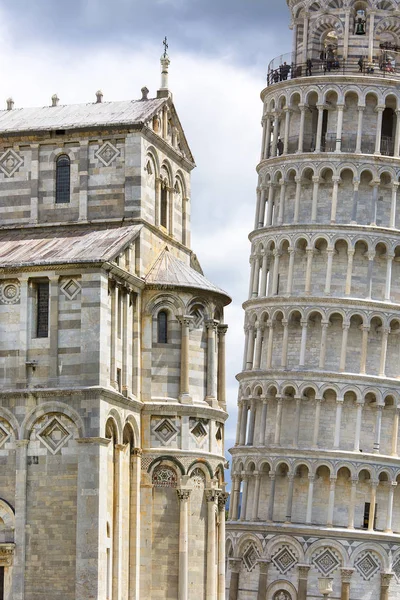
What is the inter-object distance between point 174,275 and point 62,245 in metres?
5.45

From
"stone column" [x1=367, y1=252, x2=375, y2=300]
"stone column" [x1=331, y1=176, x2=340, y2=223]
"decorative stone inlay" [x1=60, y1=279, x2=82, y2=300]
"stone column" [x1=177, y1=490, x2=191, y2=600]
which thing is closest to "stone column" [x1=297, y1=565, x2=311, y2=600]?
"stone column" [x1=367, y1=252, x2=375, y2=300]

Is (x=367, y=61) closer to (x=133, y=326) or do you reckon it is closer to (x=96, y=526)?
(x=133, y=326)

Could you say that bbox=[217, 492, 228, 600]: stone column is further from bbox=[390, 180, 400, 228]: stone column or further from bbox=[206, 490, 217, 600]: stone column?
bbox=[390, 180, 400, 228]: stone column

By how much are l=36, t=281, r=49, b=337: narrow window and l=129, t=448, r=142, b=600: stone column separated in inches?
268

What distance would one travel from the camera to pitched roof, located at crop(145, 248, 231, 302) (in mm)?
79688

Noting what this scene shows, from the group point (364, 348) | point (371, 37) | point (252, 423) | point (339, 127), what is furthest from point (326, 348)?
point (371, 37)

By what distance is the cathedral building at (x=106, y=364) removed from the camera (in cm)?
7300

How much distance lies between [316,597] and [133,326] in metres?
47.8

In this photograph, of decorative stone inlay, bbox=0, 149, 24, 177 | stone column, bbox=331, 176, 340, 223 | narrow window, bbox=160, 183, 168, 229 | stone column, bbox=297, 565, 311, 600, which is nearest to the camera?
decorative stone inlay, bbox=0, 149, 24, 177

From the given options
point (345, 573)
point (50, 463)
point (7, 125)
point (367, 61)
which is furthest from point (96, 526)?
point (367, 61)

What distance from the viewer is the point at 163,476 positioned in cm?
7862

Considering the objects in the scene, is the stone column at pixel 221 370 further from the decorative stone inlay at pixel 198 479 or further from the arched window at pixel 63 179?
the arched window at pixel 63 179

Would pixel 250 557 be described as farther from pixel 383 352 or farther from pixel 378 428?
Result: pixel 383 352

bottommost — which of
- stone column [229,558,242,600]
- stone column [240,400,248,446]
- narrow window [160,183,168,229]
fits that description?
stone column [229,558,242,600]
